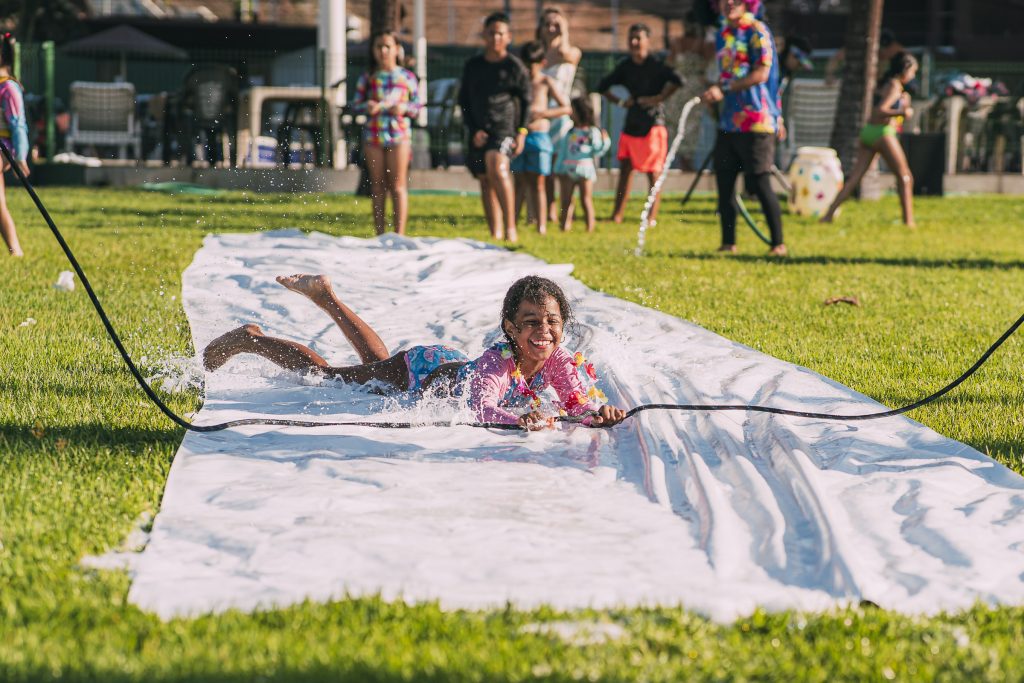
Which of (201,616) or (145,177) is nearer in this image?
(201,616)

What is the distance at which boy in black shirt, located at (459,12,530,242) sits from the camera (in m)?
11.2

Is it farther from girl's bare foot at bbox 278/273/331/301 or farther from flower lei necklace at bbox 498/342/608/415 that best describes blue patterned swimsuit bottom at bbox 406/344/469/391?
girl's bare foot at bbox 278/273/331/301

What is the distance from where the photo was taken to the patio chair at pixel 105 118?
21.2m

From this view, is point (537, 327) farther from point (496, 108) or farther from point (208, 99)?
point (208, 99)

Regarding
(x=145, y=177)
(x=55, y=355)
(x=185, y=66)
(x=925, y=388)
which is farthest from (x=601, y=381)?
(x=185, y=66)

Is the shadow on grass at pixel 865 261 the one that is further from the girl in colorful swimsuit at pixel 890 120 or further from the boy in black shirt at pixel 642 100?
the girl in colorful swimsuit at pixel 890 120

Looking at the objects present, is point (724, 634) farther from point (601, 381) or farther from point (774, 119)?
point (774, 119)

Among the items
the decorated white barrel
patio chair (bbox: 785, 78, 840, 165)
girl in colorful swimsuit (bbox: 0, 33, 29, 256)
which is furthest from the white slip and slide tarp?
patio chair (bbox: 785, 78, 840, 165)

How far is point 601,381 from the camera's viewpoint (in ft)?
18.7

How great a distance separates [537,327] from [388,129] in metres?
6.82

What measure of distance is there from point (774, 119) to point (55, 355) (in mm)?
6456

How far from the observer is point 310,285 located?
240 inches

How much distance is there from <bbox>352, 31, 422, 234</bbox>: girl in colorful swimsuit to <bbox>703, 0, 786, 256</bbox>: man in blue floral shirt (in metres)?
2.59

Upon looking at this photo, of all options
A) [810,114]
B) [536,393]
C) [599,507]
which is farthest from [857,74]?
[599,507]
